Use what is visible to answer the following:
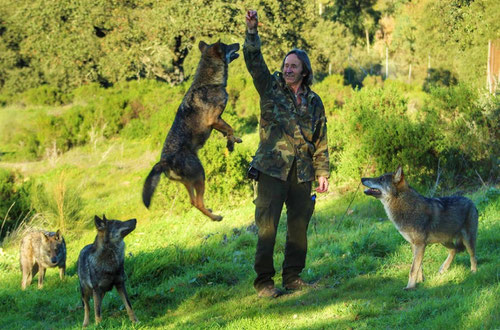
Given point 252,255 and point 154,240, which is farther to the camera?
point 154,240

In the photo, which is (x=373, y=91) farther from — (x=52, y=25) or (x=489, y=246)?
(x=52, y=25)

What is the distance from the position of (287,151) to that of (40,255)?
4386mm

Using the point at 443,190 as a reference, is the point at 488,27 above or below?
above

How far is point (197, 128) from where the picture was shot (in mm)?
4383

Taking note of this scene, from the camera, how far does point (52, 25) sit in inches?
1185

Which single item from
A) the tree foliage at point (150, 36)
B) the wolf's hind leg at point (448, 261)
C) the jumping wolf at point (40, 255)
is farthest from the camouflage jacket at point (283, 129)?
the tree foliage at point (150, 36)

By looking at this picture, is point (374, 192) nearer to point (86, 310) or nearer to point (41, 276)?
point (86, 310)

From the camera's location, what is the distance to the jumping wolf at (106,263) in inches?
249

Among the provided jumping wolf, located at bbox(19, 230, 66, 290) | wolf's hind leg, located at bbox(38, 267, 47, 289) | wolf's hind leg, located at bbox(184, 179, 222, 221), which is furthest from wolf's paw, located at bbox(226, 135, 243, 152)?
wolf's hind leg, located at bbox(38, 267, 47, 289)

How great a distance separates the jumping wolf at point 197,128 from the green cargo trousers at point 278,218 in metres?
1.51

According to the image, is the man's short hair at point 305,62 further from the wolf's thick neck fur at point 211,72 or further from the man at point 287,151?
the wolf's thick neck fur at point 211,72

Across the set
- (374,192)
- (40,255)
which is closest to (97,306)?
(40,255)

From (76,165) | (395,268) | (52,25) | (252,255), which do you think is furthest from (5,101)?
(395,268)

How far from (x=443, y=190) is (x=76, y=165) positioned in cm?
1294
